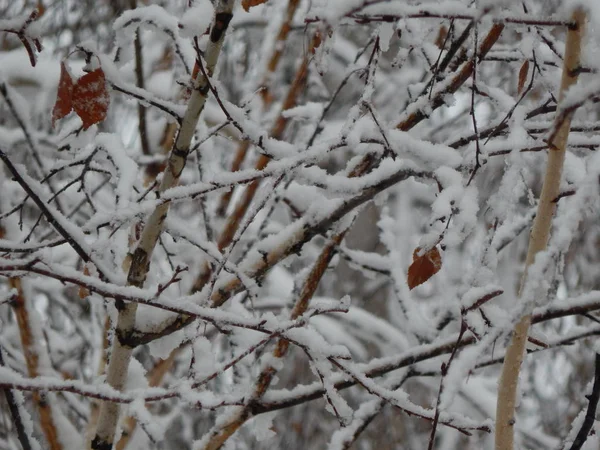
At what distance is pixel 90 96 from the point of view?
95 cm

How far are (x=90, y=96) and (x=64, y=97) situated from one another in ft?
0.13

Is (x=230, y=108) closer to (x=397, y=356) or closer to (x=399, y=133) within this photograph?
(x=399, y=133)

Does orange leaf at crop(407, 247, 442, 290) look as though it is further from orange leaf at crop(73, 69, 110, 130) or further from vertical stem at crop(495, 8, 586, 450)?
orange leaf at crop(73, 69, 110, 130)

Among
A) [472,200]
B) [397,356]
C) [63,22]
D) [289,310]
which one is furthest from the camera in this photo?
[63,22]

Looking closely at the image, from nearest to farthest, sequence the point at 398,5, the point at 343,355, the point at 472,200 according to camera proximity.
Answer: the point at 398,5, the point at 472,200, the point at 343,355


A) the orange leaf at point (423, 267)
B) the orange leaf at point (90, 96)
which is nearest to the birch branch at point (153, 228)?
the orange leaf at point (90, 96)

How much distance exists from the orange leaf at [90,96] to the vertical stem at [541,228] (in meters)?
0.68

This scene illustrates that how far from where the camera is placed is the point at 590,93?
57 cm

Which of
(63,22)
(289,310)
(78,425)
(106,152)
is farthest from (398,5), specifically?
(63,22)

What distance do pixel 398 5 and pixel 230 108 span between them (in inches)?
13.2

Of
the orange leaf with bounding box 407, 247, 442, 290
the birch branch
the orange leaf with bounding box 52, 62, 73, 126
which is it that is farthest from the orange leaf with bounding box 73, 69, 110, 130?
the orange leaf with bounding box 407, 247, 442, 290

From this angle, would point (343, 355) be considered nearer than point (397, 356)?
Yes

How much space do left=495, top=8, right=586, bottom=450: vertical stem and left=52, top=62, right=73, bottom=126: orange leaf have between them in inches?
28.4

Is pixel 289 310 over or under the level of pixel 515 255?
under
